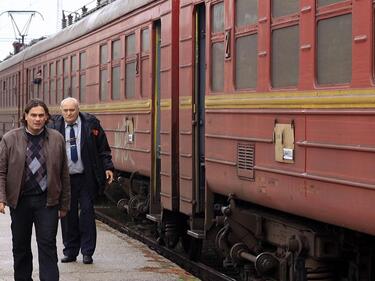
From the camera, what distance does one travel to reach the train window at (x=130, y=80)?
1074cm

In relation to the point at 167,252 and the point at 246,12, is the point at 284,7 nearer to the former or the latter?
the point at 246,12

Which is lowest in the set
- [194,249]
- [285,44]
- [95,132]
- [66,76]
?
[194,249]

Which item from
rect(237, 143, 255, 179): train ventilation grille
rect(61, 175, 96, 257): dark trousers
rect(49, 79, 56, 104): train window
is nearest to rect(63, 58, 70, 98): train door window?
rect(49, 79, 56, 104): train window

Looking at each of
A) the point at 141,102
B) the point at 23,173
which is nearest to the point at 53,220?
the point at 23,173

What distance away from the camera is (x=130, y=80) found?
35.7 feet

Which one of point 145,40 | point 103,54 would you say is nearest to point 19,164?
point 145,40

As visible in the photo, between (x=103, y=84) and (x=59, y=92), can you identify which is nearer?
(x=103, y=84)

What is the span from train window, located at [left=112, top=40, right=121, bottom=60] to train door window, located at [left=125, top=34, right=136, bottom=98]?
366 mm

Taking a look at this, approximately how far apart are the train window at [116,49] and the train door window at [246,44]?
4.86 metres

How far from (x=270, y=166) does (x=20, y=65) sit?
16750 millimetres

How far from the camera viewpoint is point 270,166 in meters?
5.99

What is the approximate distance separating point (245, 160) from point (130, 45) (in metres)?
4.85

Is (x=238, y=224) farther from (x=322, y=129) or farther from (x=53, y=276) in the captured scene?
(x=322, y=129)

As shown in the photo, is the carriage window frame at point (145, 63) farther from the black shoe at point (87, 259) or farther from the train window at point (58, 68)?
the train window at point (58, 68)
